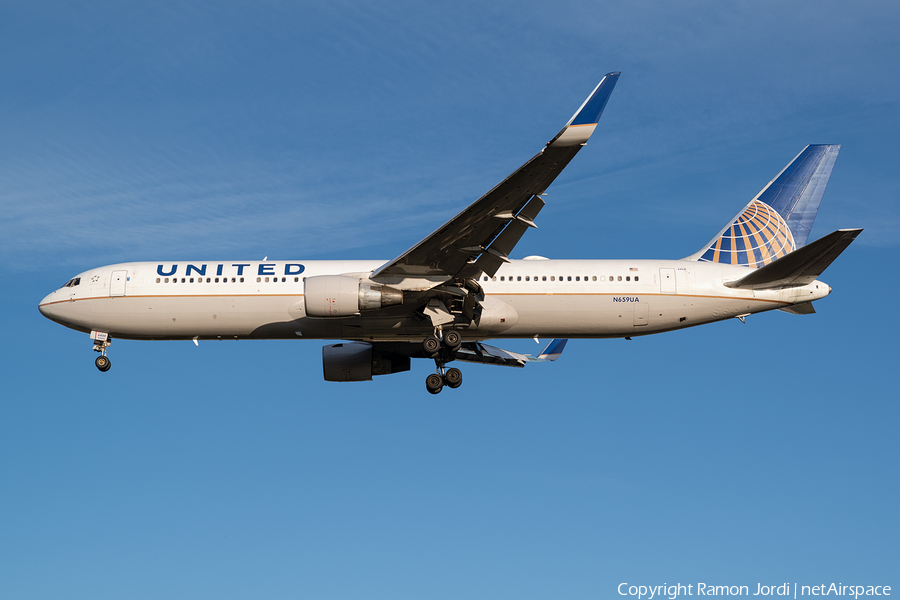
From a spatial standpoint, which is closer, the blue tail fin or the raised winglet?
the raised winglet

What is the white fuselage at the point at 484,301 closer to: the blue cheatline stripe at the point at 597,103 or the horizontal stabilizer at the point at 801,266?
the horizontal stabilizer at the point at 801,266

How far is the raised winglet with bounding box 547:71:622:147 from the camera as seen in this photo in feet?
60.1

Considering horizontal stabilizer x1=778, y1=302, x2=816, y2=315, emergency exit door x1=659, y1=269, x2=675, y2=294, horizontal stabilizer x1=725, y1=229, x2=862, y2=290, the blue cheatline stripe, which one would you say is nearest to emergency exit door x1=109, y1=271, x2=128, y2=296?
the blue cheatline stripe

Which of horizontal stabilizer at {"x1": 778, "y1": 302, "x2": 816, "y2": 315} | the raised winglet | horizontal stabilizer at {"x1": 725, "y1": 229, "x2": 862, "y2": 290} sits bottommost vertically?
horizontal stabilizer at {"x1": 778, "y1": 302, "x2": 816, "y2": 315}

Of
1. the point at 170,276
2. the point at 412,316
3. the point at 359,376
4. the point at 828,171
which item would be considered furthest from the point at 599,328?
the point at 170,276

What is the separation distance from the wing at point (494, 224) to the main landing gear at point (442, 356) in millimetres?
1960


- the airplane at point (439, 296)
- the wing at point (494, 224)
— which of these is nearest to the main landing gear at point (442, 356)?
the airplane at point (439, 296)

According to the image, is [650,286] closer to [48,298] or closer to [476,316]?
[476,316]

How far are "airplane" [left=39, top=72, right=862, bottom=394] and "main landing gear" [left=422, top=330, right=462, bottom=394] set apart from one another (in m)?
0.04

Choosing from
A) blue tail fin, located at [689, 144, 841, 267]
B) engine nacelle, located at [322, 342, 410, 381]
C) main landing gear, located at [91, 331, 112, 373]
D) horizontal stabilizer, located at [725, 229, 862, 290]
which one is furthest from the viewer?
engine nacelle, located at [322, 342, 410, 381]

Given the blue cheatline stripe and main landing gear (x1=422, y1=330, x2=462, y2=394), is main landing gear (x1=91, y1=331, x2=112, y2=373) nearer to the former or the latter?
main landing gear (x1=422, y1=330, x2=462, y2=394)

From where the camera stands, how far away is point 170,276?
88.2 feet

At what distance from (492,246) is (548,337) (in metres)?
4.52

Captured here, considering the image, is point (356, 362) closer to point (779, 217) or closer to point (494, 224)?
point (494, 224)
